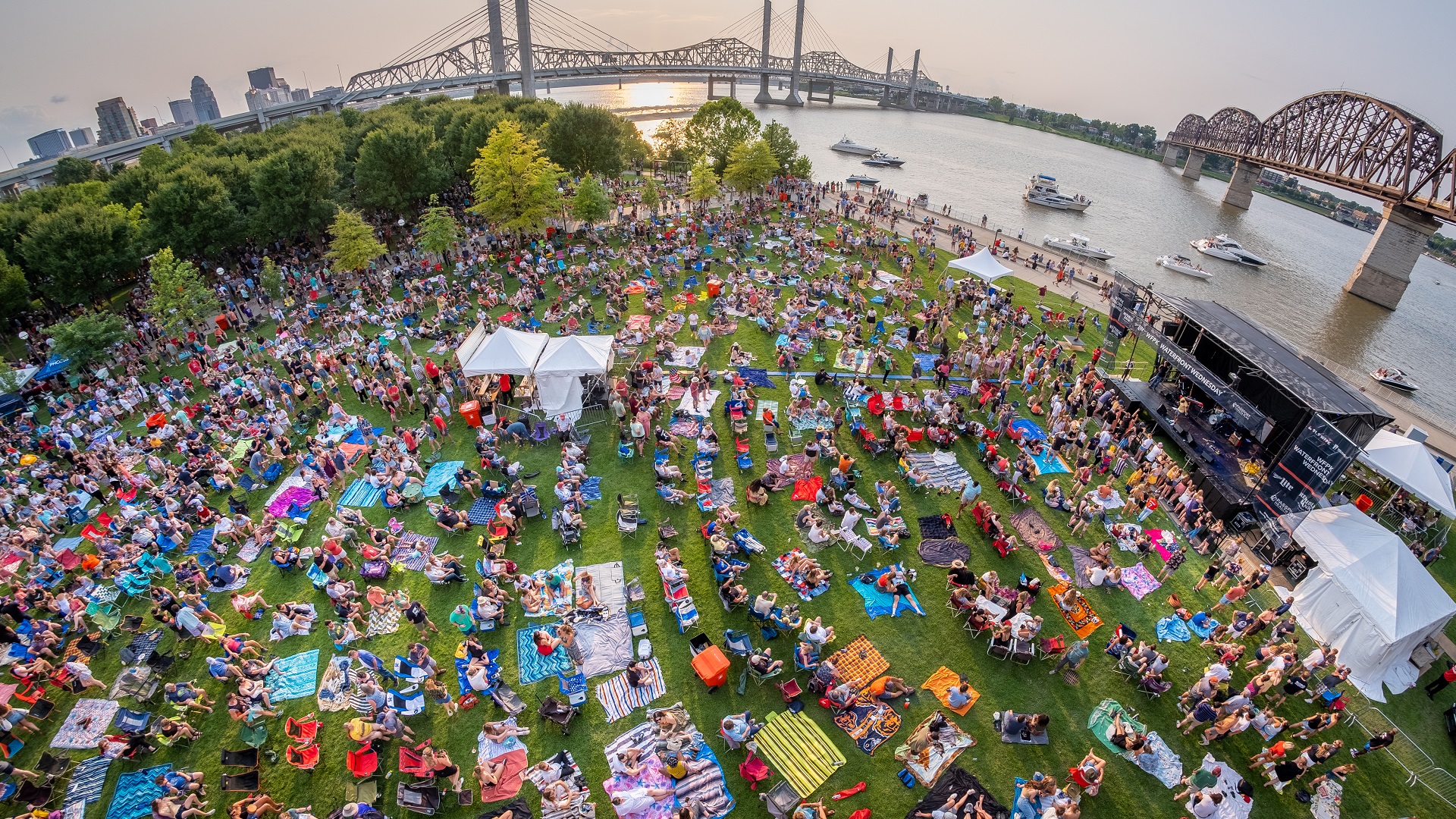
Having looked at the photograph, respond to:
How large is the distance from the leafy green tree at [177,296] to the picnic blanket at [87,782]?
2110cm

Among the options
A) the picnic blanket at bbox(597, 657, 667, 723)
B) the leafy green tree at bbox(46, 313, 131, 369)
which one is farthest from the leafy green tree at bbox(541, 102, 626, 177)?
the picnic blanket at bbox(597, 657, 667, 723)

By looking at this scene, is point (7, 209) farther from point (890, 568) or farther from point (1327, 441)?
point (1327, 441)

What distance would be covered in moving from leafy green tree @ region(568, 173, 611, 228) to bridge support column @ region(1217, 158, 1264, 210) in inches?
3767

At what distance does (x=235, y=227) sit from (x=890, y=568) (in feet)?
127

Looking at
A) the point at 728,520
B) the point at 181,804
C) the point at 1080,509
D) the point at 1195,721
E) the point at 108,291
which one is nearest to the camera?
the point at 181,804

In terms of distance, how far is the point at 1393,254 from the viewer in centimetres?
4644

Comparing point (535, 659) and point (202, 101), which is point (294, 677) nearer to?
point (535, 659)

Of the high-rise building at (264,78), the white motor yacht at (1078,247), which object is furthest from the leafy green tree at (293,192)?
the high-rise building at (264,78)

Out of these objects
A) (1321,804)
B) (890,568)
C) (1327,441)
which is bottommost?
(1321,804)

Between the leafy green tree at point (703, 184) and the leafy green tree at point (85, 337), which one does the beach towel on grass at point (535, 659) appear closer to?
the leafy green tree at point (85, 337)

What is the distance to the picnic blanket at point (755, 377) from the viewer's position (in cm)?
2137

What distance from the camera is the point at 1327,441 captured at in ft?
45.0

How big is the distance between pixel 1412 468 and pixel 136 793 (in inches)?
1195

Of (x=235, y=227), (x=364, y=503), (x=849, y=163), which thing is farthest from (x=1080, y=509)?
(x=849, y=163)
